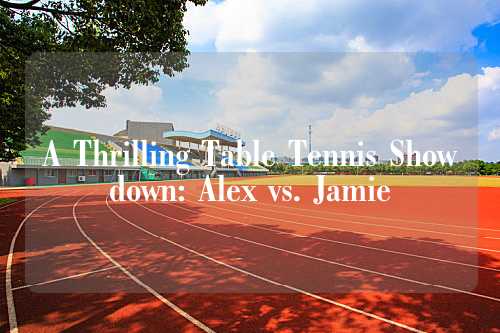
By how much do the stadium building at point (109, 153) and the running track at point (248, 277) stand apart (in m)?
25.7

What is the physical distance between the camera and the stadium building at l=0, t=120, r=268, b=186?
3716 cm

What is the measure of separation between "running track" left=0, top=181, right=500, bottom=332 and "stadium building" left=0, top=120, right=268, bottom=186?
25.7 m

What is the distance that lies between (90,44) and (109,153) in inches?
1912

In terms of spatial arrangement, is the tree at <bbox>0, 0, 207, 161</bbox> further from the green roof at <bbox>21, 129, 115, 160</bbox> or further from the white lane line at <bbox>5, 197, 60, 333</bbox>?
the green roof at <bbox>21, 129, 115, 160</bbox>

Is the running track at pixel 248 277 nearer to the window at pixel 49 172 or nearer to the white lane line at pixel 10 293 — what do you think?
the white lane line at pixel 10 293

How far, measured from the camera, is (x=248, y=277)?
701cm

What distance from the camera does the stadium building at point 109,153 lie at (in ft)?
122

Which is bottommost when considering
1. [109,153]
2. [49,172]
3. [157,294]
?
[157,294]

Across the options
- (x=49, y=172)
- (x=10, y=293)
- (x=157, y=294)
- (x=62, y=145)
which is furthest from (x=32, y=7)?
(x=62, y=145)

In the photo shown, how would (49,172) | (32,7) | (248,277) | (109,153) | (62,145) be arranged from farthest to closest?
(109,153)
(62,145)
(49,172)
(32,7)
(248,277)

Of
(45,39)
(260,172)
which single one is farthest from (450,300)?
(260,172)

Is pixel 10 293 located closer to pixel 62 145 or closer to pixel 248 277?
pixel 248 277

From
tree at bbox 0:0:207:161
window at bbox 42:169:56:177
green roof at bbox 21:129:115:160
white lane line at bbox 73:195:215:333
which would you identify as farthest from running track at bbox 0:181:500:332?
green roof at bbox 21:129:115:160

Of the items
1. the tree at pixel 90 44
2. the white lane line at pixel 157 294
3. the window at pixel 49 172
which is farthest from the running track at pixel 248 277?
the window at pixel 49 172
